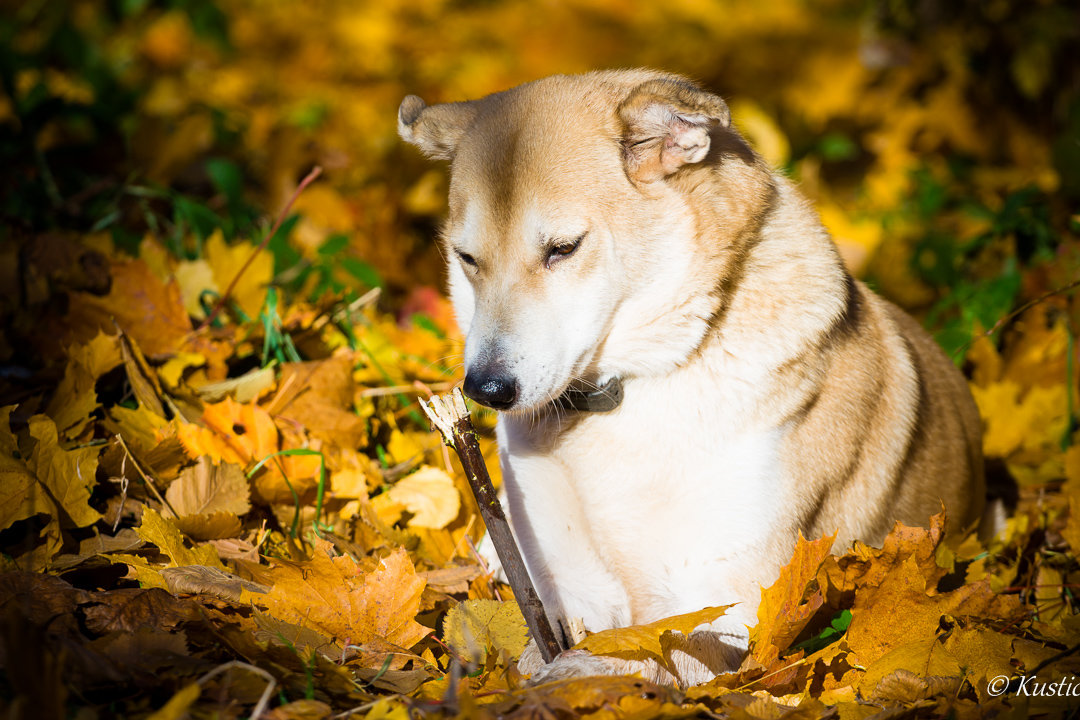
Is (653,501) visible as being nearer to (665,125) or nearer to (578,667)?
(578,667)

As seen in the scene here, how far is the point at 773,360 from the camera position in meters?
2.26

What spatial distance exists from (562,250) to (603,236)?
110 mm

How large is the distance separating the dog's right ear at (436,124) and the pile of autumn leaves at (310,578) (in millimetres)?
790

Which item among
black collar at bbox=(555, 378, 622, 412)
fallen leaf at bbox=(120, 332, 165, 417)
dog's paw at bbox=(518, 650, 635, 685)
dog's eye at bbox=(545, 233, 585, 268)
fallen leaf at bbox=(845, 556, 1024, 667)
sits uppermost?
dog's eye at bbox=(545, 233, 585, 268)

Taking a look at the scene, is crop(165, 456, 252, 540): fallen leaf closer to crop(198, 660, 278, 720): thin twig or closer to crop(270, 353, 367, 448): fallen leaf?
crop(270, 353, 367, 448): fallen leaf

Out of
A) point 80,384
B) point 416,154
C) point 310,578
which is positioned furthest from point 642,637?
point 416,154

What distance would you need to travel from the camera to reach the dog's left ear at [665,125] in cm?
221

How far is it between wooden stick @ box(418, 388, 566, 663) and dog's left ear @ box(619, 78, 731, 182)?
0.78 m

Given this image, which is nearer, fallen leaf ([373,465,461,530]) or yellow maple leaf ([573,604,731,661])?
yellow maple leaf ([573,604,731,661])

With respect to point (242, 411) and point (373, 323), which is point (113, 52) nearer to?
point (373, 323)

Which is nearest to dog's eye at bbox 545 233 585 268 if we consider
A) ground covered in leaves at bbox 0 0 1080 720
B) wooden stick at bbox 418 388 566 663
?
wooden stick at bbox 418 388 566 663

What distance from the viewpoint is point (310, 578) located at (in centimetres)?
214

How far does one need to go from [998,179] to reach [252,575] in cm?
502

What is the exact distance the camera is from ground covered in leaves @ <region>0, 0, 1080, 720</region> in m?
1.94
